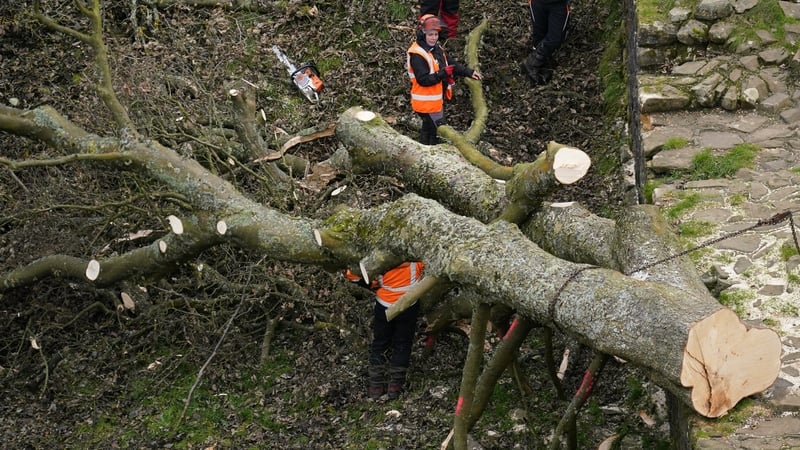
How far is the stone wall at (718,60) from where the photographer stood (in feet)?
25.8

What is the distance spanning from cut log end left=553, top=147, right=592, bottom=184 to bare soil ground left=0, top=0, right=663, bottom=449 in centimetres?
190

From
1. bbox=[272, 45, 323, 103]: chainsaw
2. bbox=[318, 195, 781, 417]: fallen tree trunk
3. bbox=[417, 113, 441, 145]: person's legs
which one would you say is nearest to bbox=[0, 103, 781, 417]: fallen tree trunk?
bbox=[318, 195, 781, 417]: fallen tree trunk

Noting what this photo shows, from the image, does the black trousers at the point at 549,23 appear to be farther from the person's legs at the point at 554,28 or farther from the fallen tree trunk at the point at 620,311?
the fallen tree trunk at the point at 620,311

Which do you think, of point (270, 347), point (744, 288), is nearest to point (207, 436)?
point (270, 347)

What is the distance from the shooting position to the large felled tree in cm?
441

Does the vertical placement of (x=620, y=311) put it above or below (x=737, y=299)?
above

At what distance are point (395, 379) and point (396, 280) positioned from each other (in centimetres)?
84

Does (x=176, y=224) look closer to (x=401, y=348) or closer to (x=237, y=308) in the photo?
(x=237, y=308)

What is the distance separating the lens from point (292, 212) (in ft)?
25.1

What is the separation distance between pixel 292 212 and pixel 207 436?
1.83 meters

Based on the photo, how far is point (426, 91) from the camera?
871 cm

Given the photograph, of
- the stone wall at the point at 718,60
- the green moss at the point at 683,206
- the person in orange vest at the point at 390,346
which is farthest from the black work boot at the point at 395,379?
the stone wall at the point at 718,60

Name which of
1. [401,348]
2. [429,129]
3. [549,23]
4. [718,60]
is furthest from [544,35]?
[401,348]

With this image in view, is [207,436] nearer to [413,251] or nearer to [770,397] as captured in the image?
[413,251]
